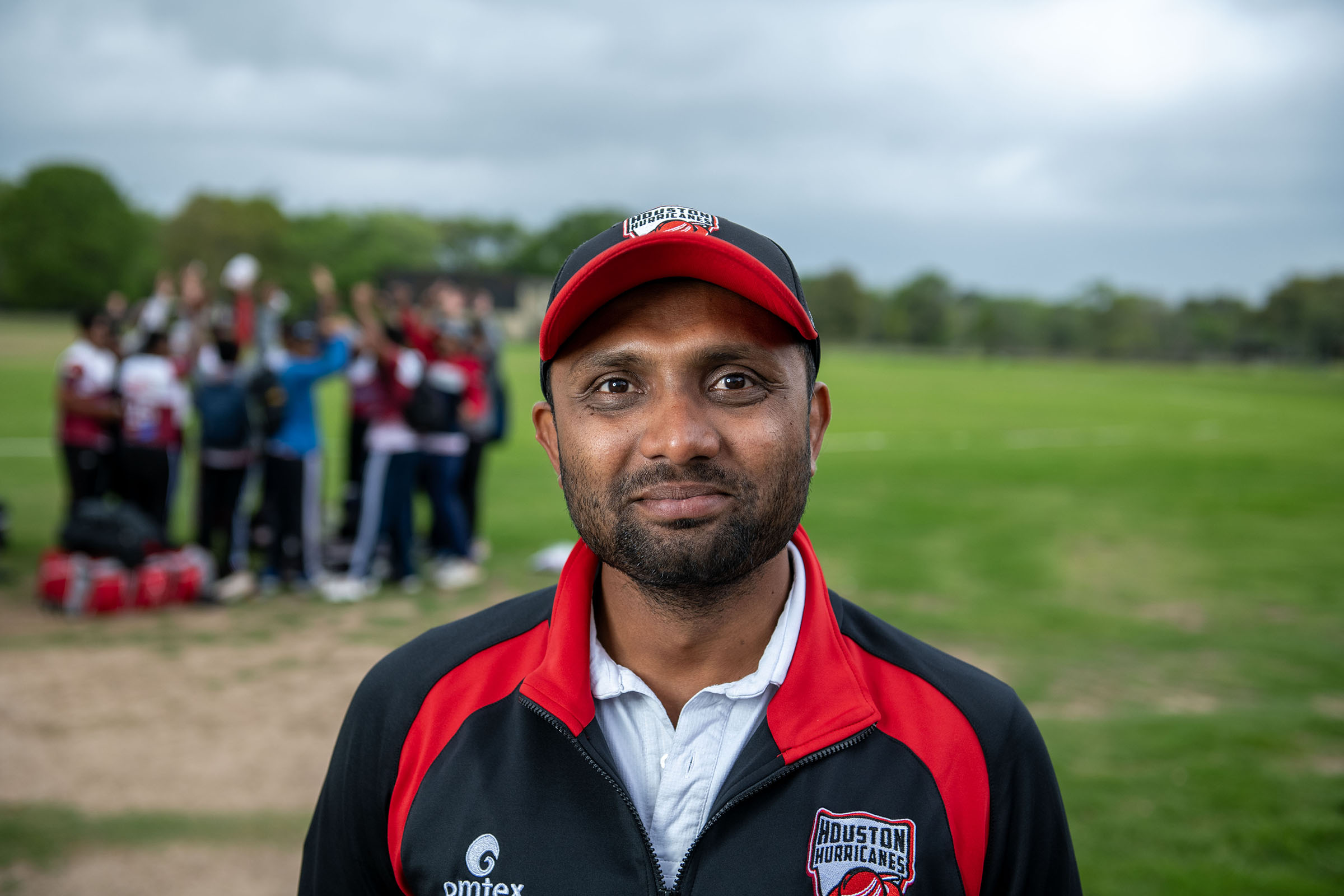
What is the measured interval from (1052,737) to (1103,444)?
1687cm

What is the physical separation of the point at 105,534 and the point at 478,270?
342ft

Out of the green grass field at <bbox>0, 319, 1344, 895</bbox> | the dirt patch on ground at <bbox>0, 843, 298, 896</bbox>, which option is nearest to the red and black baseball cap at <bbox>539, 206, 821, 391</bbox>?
the dirt patch on ground at <bbox>0, 843, 298, 896</bbox>

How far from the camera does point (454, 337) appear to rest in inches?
352

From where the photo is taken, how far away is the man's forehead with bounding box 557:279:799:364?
5.58 feet

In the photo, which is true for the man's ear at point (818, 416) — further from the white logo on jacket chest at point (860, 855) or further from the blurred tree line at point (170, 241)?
the blurred tree line at point (170, 241)

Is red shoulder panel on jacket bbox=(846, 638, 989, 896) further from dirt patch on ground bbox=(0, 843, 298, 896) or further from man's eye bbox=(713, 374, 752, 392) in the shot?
dirt patch on ground bbox=(0, 843, 298, 896)

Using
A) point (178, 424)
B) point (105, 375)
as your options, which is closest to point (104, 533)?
point (178, 424)

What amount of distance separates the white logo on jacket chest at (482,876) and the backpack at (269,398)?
7.22m

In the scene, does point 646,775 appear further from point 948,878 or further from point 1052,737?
point 1052,737

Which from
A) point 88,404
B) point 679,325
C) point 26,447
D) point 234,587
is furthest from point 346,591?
point 26,447

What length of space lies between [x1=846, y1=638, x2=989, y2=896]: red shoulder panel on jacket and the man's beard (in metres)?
0.35

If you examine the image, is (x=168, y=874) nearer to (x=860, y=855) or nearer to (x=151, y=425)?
(x=860, y=855)

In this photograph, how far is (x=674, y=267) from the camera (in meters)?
1.70

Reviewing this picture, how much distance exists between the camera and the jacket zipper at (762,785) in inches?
63.2
